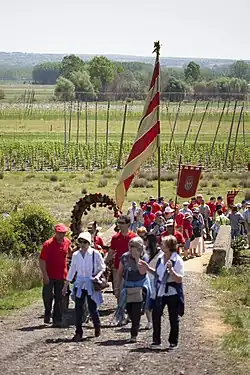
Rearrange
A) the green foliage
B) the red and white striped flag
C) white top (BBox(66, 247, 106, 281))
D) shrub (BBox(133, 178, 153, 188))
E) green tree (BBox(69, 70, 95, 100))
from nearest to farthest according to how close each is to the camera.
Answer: white top (BBox(66, 247, 106, 281))
the red and white striped flag
the green foliage
shrub (BBox(133, 178, 153, 188))
green tree (BBox(69, 70, 95, 100))

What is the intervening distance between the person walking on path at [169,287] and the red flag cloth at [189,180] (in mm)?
10571

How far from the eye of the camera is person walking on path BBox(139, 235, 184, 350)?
33.3 feet

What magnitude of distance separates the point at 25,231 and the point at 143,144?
4229 mm

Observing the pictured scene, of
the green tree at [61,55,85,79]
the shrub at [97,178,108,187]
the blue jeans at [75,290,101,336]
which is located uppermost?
the green tree at [61,55,85,79]

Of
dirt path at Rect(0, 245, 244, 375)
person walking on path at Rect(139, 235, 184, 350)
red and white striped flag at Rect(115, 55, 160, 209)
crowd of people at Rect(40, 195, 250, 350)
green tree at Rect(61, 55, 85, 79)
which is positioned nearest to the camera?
dirt path at Rect(0, 245, 244, 375)

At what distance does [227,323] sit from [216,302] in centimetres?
202

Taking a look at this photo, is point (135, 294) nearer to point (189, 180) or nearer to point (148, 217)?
point (148, 217)

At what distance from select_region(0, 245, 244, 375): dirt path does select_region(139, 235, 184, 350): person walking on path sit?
30 centimetres

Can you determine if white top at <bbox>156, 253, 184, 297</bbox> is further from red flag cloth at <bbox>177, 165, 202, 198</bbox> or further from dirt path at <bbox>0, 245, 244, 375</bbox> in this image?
red flag cloth at <bbox>177, 165, 202, 198</bbox>

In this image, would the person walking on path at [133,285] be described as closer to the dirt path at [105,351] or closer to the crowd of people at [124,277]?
the crowd of people at [124,277]

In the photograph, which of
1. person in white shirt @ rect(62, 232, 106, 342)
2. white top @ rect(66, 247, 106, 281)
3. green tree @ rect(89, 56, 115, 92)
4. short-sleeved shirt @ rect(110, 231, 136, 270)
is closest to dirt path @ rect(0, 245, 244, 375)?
person in white shirt @ rect(62, 232, 106, 342)

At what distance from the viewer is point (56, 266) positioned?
1156 centimetres

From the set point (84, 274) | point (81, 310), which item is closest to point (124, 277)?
point (84, 274)

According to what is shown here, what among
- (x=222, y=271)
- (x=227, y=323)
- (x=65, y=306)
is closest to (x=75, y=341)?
(x=65, y=306)
